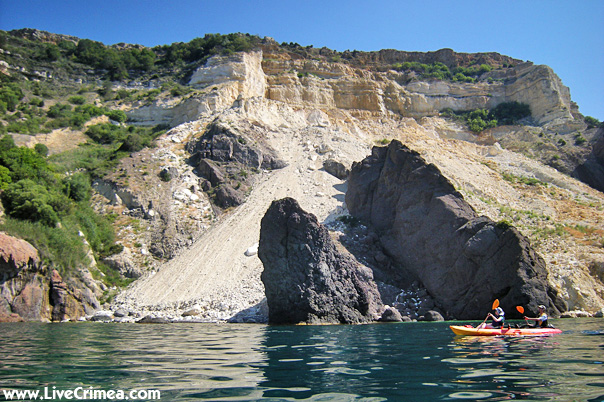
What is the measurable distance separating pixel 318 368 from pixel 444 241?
20752mm

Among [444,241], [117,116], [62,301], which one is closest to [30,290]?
[62,301]

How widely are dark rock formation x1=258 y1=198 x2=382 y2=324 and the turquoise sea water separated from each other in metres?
7.52

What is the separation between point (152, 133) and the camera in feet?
166

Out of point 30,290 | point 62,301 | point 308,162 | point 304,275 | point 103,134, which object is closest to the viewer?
point 304,275

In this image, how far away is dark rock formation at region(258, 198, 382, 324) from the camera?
21.9 m

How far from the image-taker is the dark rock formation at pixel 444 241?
24359 mm

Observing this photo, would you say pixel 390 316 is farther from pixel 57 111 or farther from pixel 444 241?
pixel 57 111

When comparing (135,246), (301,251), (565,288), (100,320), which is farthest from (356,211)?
(100,320)

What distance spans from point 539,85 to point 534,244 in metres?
42.7

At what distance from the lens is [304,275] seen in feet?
73.0

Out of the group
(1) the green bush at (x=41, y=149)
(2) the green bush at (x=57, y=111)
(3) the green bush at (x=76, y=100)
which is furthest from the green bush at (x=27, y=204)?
(3) the green bush at (x=76, y=100)

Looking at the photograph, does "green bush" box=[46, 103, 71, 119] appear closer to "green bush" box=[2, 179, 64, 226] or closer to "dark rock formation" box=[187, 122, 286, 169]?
"dark rock formation" box=[187, 122, 286, 169]

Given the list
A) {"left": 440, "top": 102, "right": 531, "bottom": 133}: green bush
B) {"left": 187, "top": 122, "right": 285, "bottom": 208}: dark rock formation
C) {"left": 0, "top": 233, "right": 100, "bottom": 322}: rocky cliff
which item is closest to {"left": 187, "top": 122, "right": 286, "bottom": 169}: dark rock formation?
{"left": 187, "top": 122, "right": 285, "bottom": 208}: dark rock formation

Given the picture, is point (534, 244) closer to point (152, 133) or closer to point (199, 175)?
point (199, 175)
